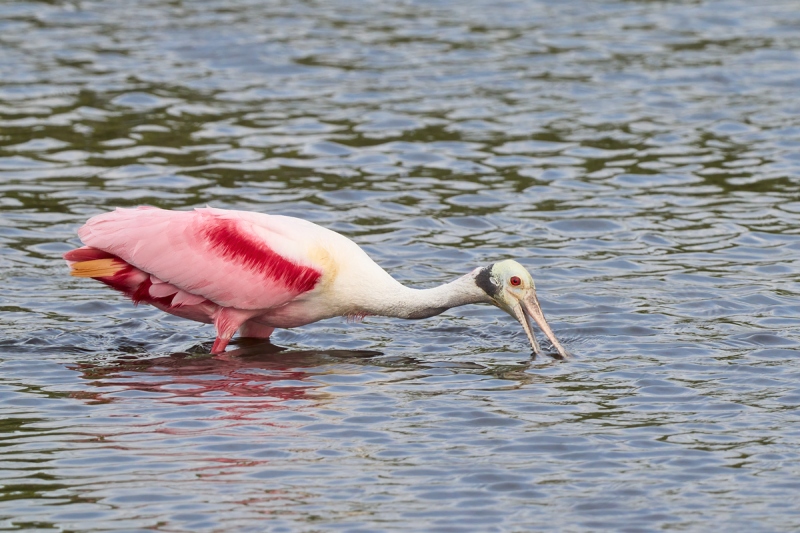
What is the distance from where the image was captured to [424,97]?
19109 mm

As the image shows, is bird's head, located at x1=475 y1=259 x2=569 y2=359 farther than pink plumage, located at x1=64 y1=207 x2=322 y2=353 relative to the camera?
Yes

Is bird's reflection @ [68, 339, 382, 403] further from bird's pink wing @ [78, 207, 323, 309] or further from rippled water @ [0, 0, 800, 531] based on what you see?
bird's pink wing @ [78, 207, 323, 309]

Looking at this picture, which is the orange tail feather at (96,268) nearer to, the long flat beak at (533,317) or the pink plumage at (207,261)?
the pink plumage at (207,261)

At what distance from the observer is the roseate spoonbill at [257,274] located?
1130cm

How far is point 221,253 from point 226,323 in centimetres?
54

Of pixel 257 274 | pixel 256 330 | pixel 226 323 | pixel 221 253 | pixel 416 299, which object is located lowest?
pixel 256 330

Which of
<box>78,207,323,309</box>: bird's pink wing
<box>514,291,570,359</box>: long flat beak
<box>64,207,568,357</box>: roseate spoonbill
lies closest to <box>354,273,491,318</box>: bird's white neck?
<box>64,207,568,357</box>: roseate spoonbill

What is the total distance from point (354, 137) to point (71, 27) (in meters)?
→ 6.62

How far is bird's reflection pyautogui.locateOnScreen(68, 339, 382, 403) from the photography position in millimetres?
10281

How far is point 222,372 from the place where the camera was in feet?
35.9

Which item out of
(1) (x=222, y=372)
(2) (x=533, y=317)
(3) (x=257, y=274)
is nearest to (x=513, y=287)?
(2) (x=533, y=317)

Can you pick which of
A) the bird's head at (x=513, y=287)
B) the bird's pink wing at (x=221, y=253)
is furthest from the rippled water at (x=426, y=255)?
the bird's pink wing at (x=221, y=253)

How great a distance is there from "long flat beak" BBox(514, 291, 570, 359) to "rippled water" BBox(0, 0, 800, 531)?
0.19 meters

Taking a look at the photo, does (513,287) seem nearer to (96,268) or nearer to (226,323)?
(226,323)
